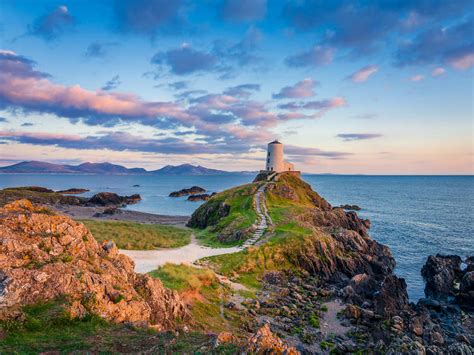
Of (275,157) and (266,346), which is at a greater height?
(275,157)

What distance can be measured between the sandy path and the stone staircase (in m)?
2.61

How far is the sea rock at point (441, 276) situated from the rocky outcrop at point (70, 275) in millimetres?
30280

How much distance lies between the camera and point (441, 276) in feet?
117

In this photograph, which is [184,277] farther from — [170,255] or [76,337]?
[76,337]

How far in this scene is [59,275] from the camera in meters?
13.7

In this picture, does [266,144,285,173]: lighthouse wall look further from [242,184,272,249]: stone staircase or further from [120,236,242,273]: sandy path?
[120,236,242,273]: sandy path

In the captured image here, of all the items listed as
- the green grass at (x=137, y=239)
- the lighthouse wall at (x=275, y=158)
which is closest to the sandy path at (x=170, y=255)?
the green grass at (x=137, y=239)

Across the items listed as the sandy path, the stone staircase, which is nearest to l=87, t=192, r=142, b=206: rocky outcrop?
the stone staircase

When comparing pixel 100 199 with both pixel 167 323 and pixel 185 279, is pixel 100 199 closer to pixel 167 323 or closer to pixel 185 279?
pixel 185 279

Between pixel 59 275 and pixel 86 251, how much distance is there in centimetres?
371

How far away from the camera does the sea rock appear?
34.3 metres

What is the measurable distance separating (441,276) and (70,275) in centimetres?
3825

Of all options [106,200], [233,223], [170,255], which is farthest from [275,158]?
[106,200]

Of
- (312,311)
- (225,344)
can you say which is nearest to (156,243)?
(312,311)
